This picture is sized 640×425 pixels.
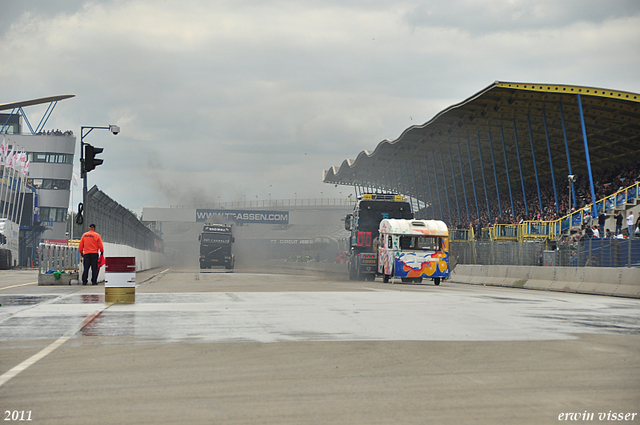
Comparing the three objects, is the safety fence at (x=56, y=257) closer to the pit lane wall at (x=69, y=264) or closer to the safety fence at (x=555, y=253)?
the pit lane wall at (x=69, y=264)

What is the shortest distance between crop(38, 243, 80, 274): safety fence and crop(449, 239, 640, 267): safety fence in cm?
1796

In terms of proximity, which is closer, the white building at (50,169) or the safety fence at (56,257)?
the safety fence at (56,257)

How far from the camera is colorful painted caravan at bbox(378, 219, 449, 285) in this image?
1155 inches

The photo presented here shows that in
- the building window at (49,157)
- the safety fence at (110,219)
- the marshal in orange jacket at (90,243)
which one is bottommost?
the marshal in orange jacket at (90,243)

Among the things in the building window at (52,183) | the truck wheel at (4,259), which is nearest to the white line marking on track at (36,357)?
the truck wheel at (4,259)

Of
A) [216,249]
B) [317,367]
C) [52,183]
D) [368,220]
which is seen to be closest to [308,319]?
[317,367]

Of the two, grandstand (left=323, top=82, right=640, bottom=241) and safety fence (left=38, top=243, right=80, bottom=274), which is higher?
grandstand (left=323, top=82, right=640, bottom=241)

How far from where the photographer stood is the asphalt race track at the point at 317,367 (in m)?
5.29

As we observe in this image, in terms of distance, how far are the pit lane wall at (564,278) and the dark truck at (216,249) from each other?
Answer: 2730 centimetres

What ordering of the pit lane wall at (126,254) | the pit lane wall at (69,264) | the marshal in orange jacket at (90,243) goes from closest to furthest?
the marshal in orange jacket at (90,243)
the pit lane wall at (69,264)
the pit lane wall at (126,254)

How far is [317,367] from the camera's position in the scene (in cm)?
706

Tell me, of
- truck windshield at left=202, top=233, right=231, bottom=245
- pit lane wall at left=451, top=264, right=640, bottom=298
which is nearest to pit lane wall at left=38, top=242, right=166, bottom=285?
pit lane wall at left=451, top=264, right=640, bottom=298

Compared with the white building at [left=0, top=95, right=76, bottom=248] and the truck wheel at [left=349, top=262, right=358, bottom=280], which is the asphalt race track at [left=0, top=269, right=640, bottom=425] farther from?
the white building at [left=0, top=95, right=76, bottom=248]

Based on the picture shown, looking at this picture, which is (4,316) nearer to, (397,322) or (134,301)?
(134,301)
